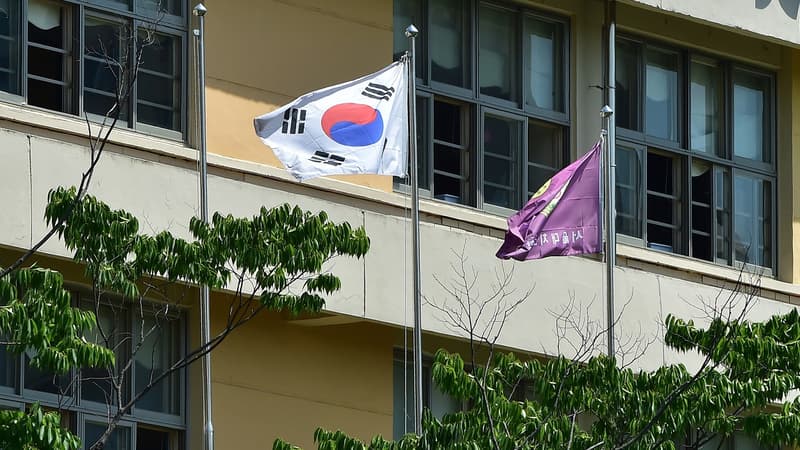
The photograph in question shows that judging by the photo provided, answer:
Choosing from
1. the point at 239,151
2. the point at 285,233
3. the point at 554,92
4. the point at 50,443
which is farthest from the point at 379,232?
the point at 50,443

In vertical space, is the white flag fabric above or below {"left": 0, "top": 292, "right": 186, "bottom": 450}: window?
above

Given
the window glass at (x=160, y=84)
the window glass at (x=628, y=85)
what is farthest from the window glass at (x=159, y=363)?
the window glass at (x=628, y=85)

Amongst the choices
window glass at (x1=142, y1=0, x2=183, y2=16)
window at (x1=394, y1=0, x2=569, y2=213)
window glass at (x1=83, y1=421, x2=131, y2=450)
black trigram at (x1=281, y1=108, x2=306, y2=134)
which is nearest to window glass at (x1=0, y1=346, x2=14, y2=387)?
window glass at (x1=83, y1=421, x2=131, y2=450)

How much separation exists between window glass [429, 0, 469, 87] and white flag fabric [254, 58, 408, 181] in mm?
3101

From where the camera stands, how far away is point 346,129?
2197cm

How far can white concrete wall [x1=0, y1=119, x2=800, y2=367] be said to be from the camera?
21422 mm

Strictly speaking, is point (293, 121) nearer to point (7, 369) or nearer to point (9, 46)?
point (9, 46)

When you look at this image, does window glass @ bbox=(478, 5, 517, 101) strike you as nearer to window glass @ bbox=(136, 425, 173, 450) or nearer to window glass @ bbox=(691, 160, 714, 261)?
window glass @ bbox=(691, 160, 714, 261)

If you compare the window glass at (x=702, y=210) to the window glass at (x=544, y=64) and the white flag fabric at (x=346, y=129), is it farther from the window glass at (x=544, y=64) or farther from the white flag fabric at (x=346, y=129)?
the white flag fabric at (x=346, y=129)

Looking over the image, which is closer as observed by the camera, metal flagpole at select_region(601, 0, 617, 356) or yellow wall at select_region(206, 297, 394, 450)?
yellow wall at select_region(206, 297, 394, 450)

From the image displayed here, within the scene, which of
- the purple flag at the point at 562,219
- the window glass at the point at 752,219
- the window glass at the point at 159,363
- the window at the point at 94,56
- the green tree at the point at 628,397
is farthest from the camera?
the window glass at the point at 752,219

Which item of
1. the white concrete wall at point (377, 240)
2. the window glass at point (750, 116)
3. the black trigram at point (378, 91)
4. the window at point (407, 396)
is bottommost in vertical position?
the window at point (407, 396)

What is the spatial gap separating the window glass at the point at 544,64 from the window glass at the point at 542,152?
0.27 metres

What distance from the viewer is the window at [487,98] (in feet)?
84.1
